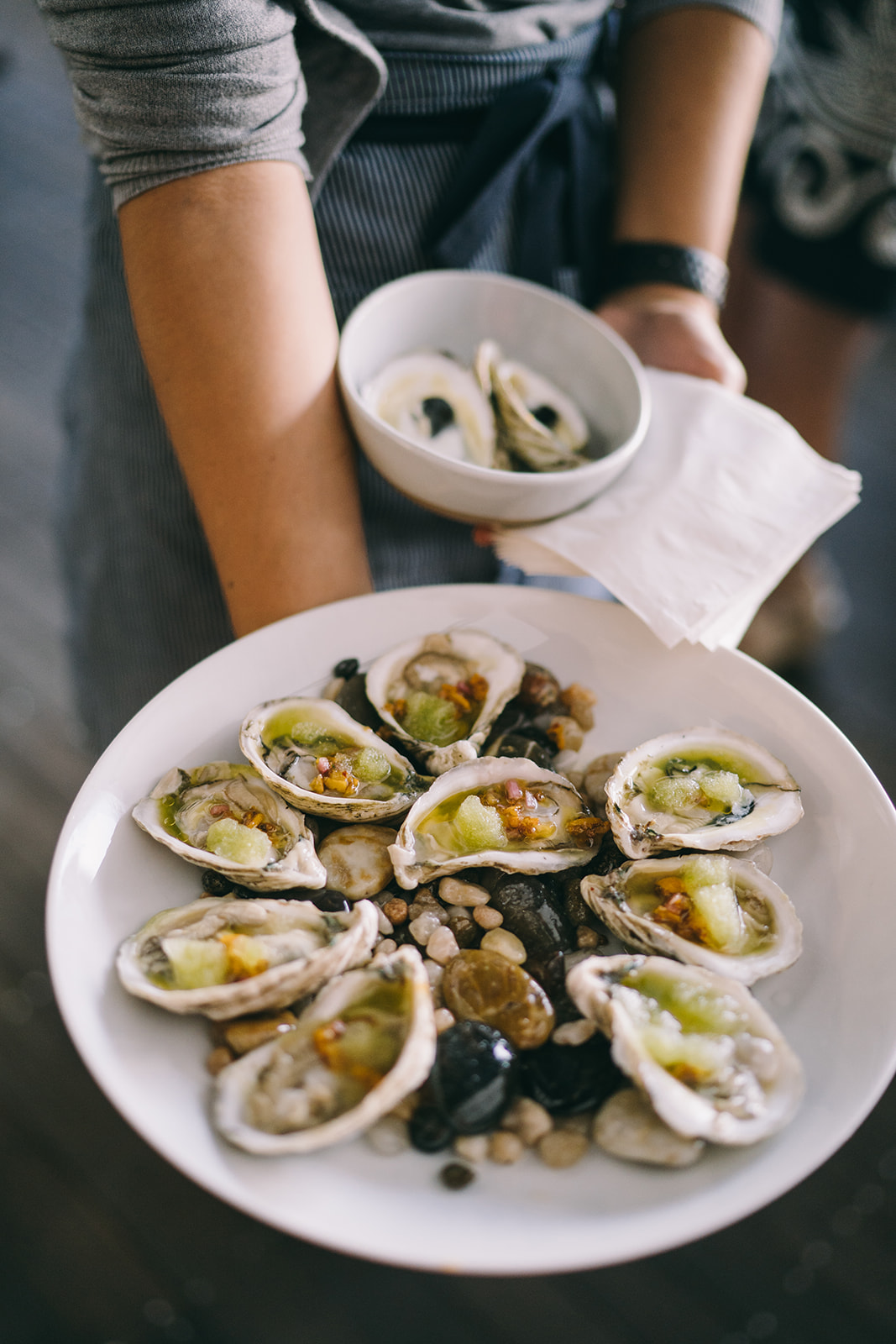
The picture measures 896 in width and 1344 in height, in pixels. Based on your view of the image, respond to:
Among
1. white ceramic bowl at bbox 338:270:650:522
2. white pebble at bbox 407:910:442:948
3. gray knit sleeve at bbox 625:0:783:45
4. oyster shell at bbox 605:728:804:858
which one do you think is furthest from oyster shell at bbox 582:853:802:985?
gray knit sleeve at bbox 625:0:783:45

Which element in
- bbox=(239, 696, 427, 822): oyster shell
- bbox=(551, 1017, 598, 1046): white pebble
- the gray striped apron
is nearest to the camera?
bbox=(551, 1017, 598, 1046): white pebble

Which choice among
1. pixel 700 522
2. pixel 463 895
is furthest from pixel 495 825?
pixel 700 522

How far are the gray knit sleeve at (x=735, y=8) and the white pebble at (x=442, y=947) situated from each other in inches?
46.5

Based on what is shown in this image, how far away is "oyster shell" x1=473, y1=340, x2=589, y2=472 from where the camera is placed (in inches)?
35.1

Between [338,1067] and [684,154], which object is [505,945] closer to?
[338,1067]

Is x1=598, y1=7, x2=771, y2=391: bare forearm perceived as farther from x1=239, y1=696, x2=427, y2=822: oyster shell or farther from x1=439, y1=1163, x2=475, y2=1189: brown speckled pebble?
x1=439, y1=1163, x2=475, y2=1189: brown speckled pebble

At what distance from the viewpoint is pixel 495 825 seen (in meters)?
0.71

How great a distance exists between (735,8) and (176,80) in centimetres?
79

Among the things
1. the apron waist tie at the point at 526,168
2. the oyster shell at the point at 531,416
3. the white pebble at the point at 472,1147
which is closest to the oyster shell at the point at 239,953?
the white pebble at the point at 472,1147

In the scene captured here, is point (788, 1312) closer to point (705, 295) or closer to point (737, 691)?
point (737, 691)

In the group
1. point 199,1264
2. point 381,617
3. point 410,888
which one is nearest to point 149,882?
point 410,888

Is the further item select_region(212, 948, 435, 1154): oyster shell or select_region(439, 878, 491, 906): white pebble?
select_region(439, 878, 491, 906): white pebble

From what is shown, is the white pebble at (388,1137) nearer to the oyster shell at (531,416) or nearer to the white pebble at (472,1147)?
the white pebble at (472,1147)

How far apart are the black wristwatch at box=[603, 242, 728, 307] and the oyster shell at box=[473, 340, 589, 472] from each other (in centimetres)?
27
